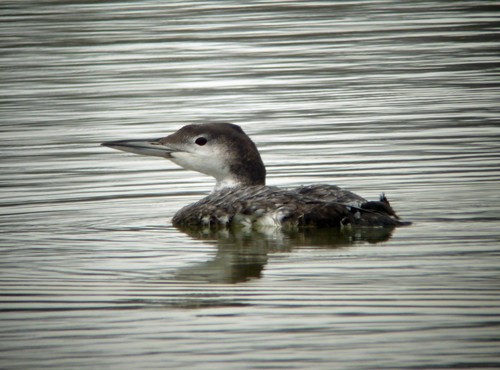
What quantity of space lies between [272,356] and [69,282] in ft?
5.74

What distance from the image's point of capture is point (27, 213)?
27.9 feet

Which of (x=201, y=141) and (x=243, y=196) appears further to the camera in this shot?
(x=201, y=141)

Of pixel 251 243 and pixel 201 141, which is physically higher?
pixel 201 141

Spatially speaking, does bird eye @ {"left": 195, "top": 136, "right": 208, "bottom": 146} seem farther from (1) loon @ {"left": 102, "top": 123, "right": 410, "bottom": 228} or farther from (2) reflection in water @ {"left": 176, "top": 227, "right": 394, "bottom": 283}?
(2) reflection in water @ {"left": 176, "top": 227, "right": 394, "bottom": 283}

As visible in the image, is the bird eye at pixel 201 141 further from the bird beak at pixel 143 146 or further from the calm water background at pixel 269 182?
the calm water background at pixel 269 182

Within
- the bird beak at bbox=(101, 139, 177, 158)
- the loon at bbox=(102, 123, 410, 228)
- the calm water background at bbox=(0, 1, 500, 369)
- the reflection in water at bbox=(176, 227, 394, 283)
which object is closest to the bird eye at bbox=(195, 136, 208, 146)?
the loon at bbox=(102, 123, 410, 228)

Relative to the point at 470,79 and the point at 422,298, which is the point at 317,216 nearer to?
the point at 422,298

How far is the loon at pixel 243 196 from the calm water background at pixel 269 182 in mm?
146

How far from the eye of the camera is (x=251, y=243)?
7484 mm

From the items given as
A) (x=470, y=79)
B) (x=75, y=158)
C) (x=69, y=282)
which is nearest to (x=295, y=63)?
(x=470, y=79)

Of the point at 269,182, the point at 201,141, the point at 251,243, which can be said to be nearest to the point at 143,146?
the point at 201,141

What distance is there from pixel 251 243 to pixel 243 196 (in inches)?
18.1

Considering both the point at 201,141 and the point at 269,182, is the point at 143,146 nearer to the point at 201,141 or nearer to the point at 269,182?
the point at 201,141

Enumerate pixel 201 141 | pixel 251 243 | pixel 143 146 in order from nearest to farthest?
pixel 251 243, pixel 201 141, pixel 143 146
